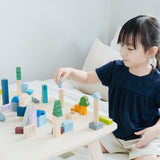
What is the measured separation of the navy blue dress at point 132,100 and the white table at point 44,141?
22cm

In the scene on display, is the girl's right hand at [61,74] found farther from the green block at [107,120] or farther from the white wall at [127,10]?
the white wall at [127,10]

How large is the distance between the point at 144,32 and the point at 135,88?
0.20m

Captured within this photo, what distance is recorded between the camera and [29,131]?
63 centimetres

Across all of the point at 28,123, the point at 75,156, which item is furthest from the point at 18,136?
the point at 75,156

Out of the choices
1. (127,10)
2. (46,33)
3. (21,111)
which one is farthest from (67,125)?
(127,10)

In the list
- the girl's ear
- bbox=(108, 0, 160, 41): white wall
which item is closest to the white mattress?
the girl's ear

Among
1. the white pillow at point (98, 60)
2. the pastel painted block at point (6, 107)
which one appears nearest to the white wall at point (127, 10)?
the white pillow at point (98, 60)

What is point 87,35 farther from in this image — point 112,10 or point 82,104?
point 82,104

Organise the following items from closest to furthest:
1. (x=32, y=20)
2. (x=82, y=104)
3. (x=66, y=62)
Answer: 1. (x=82, y=104)
2. (x=32, y=20)
3. (x=66, y=62)

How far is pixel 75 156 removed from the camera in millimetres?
884

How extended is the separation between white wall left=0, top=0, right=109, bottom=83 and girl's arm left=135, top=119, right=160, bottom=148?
0.99 metres

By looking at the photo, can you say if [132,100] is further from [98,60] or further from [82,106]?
[98,60]

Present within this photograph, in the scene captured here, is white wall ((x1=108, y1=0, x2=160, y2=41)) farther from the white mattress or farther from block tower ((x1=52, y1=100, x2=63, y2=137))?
block tower ((x1=52, y1=100, x2=63, y2=137))

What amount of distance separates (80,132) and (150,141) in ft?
1.03
